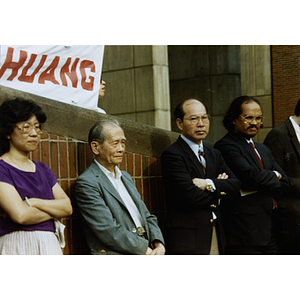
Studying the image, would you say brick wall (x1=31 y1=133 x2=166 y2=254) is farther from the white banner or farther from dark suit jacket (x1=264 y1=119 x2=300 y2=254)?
dark suit jacket (x1=264 y1=119 x2=300 y2=254)

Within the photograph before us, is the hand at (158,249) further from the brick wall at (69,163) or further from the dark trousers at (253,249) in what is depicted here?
the dark trousers at (253,249)

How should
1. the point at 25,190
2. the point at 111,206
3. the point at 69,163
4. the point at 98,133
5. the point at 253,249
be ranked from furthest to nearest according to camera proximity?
the point at 253,249 < the point at 69,163 < the point at 98,133 < the point at 111,206 < the point at 25,190

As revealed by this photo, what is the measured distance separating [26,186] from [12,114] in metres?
0.56

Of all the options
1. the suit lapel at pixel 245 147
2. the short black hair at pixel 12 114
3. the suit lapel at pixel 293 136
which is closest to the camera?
the short black hair at pixel 12 114

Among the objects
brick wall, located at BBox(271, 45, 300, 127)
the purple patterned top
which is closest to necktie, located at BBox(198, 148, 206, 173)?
the purple patterned top

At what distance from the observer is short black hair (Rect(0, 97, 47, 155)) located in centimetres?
344

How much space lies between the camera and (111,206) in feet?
12.3

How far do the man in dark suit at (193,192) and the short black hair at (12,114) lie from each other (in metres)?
1.37

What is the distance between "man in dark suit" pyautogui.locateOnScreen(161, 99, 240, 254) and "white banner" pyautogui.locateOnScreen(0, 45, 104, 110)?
1.26 metres

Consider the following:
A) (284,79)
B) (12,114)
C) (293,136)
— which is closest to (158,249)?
(12,114)

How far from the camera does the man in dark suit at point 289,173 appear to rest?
477 centimetres

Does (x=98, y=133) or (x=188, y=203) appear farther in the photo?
(x=188, y=203)

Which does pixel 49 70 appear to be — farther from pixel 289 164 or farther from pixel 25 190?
pixel 289 164

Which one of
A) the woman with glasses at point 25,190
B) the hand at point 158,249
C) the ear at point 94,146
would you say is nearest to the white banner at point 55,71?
the woman with glasses at point 25,190
